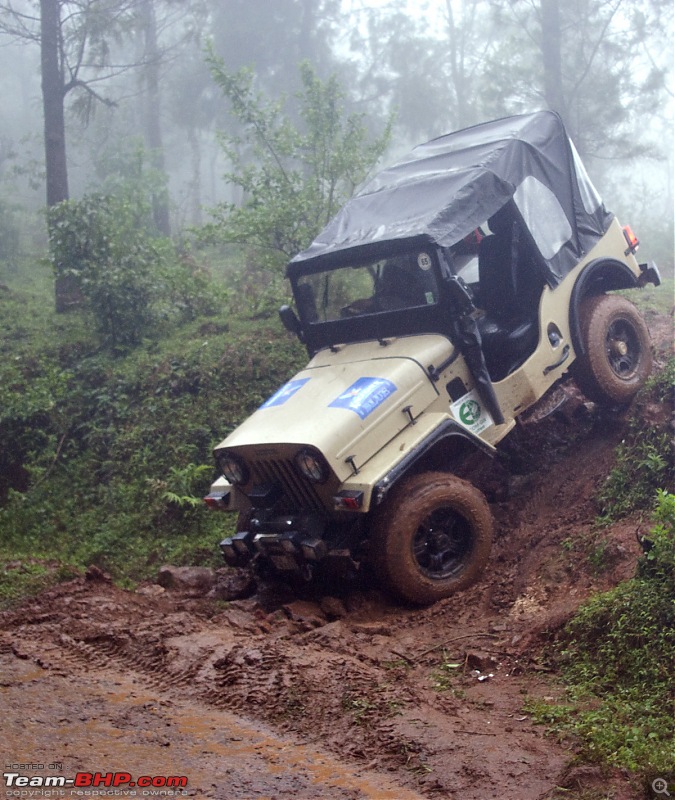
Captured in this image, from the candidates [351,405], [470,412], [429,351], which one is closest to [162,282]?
[429,351]

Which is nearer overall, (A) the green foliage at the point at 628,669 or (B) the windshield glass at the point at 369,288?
(A) the green foliage at the point at 628,669

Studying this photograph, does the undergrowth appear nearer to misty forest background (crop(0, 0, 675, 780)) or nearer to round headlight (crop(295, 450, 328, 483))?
misty forest background (crop(0, 0, 675, 780))

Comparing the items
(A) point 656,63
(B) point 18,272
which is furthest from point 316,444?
(A) point 656,63

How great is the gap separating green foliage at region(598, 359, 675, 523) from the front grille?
2.04 metres

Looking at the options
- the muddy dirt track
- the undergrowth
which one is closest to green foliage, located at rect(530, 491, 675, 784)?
the muddy dirt track

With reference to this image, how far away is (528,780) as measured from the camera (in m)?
3.07

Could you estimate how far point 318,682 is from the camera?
414 centimetres

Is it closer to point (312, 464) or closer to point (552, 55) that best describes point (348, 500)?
point (312, 464)

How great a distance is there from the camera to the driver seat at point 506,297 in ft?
20.7

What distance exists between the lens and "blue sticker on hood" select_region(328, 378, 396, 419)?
5.31m

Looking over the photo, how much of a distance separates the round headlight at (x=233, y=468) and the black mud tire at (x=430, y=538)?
99 centimetres

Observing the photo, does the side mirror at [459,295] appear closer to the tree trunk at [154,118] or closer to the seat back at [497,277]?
the seat back at [497,277]

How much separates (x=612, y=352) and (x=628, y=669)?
3692mm

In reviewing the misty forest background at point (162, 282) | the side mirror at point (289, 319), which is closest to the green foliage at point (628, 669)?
the side mirror at point (289, 319)
